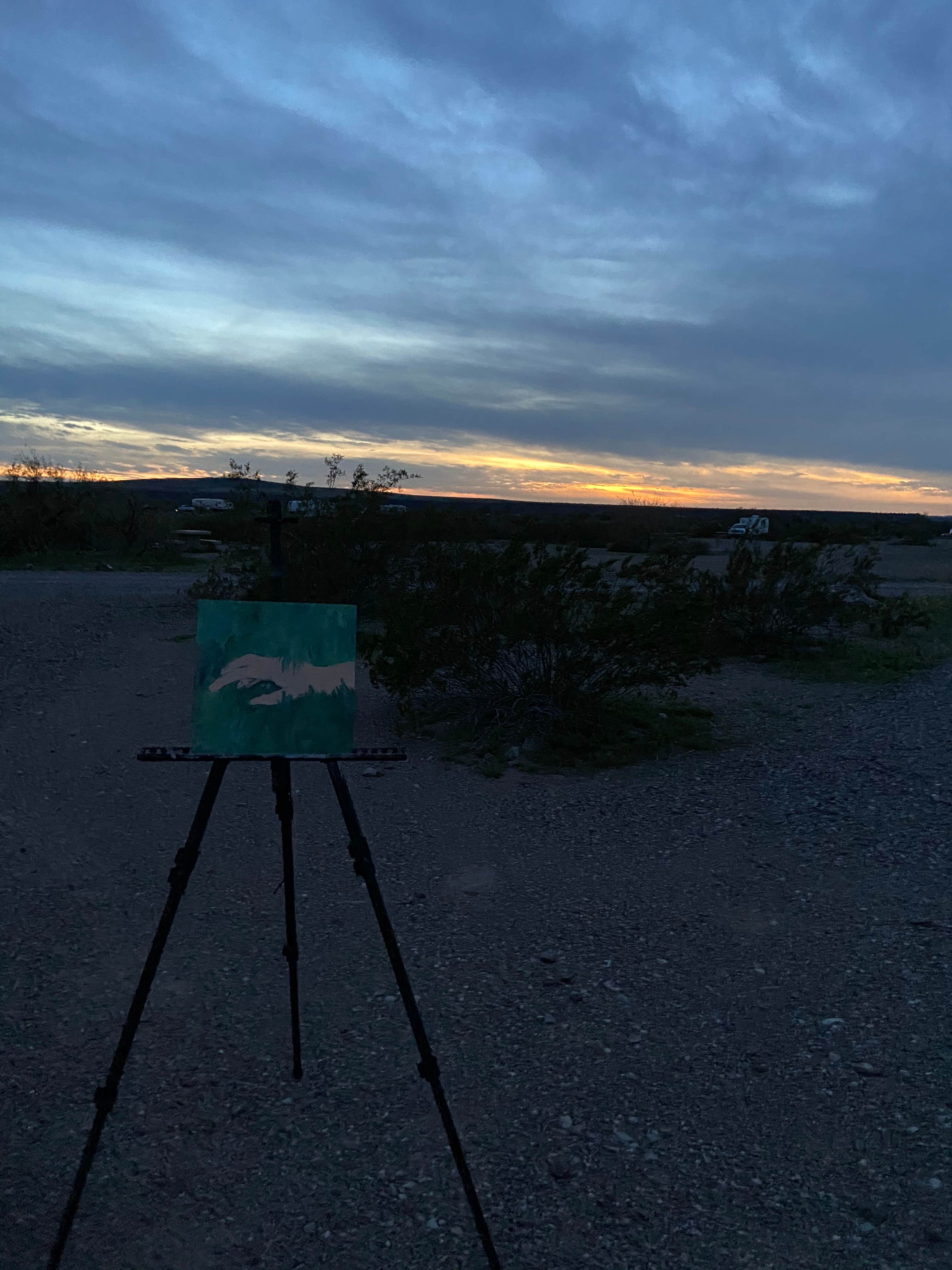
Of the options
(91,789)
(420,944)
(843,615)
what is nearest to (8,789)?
(91,789)

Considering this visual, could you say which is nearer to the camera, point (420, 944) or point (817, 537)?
point (420, 944)

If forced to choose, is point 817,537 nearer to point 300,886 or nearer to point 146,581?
point 146,581

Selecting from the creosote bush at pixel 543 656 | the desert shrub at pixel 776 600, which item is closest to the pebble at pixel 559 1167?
the creosote bush at pixel 543 656

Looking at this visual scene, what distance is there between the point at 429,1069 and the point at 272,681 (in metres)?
1.16

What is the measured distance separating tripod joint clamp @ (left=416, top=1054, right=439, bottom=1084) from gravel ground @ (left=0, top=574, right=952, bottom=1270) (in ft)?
1.41

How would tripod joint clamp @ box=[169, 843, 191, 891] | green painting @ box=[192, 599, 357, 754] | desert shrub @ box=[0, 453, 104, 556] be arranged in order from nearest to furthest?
tripod joint clamp @ box=[169, 843, 191, 891] → green painting @ box=[192, 599, 357, 754] → desert shrub @ box=[0, 453, 104, 556]

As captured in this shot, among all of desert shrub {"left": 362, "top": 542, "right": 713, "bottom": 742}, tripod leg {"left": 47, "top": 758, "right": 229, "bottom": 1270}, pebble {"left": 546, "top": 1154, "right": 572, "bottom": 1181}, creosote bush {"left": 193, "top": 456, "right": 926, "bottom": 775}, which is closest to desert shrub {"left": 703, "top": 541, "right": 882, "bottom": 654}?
creosote bush {"left": 193, "top": 456, "right": 926, "bottom": 775}

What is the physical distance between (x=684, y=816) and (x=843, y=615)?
6771 millimetres

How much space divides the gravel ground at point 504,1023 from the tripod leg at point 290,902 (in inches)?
5.7

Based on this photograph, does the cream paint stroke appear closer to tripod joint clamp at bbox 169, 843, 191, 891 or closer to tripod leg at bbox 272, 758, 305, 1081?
tripod leg at bbox 272, 758, 305, 1081

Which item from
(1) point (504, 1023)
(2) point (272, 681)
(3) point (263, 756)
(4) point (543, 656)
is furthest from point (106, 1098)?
(4) point (543, 656)

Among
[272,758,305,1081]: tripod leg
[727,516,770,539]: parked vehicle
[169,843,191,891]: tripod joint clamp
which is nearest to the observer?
[169,843,191,891]: tripod joint clamp

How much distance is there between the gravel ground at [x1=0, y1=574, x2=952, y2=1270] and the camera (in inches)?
109

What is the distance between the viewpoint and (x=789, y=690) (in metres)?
10.1
